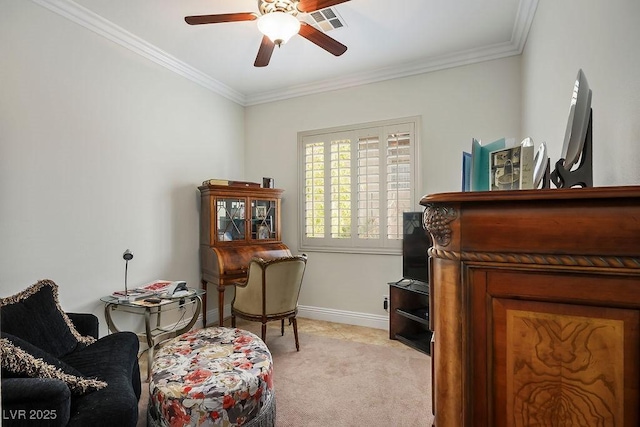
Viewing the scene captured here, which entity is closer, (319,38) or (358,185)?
(319,38)

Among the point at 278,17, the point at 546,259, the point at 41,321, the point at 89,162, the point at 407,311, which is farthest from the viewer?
the point at 407,311

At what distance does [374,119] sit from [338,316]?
235cm

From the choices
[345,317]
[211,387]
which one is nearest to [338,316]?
[345,317]

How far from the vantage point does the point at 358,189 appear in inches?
150

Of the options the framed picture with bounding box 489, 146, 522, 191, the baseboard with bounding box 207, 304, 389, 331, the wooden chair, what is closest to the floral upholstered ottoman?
the wooden chair

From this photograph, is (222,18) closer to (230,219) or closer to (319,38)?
(319,38)

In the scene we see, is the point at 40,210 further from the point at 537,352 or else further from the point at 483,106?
the point at 483,106

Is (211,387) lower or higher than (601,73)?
lower

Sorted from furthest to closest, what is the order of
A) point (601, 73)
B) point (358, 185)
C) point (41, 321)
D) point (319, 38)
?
point (358, 185) → point (319, 38) → point (41, 321) → point (601, 73)

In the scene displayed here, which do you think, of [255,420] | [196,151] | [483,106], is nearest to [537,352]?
[255,420]

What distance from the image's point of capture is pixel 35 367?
54.8 inches

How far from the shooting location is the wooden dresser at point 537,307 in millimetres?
659

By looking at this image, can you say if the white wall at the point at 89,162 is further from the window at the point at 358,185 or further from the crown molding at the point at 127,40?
the window at the point at 358,185

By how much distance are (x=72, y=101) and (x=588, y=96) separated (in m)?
3.19
